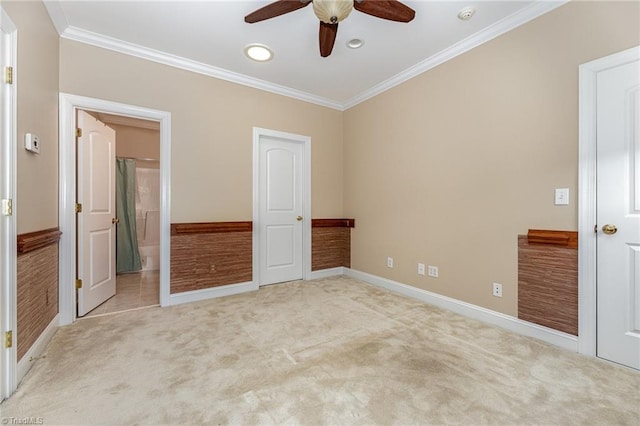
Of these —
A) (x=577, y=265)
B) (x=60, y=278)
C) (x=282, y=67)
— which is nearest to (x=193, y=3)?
(x=282, y=67)

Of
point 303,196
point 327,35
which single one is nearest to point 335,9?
point 327,35

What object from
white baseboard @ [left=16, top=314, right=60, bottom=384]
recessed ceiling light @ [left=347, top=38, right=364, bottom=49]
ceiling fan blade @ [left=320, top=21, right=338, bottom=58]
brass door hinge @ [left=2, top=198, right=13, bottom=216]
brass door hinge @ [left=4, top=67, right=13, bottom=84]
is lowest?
white baseboard @ [left=16, top=314, right=60, bottom=384]

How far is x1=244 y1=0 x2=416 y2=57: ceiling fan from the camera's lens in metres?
1.77

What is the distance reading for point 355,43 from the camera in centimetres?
270

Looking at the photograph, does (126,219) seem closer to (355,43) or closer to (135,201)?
(135,201)

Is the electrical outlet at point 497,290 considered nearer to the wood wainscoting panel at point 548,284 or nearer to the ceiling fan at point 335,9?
the wood wainscoting panel at point 548,284

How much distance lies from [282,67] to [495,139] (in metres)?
2.34

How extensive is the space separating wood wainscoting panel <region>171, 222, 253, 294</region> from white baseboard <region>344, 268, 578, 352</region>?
70.4 inches

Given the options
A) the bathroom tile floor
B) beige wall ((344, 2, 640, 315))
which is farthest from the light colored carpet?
beige wall ((344, 2, 640, 315))

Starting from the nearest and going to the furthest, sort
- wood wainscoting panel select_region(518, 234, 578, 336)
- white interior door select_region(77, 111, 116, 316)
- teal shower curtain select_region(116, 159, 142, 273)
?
wood wainscoting panel select_region(518, 234, 578, 336) → white interior door select_region(77, 111, 116, 316) → teal shower curtain select_region(116, 159, 142, 273)

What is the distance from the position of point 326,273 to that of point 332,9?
10.6ft

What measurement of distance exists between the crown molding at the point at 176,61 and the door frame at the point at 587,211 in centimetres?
291

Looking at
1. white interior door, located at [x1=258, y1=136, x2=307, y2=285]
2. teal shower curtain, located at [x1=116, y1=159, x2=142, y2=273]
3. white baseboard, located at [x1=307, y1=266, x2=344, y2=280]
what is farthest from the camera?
teal shower curtain, located at [x1=116, y1=159, x2=142, y2=273]

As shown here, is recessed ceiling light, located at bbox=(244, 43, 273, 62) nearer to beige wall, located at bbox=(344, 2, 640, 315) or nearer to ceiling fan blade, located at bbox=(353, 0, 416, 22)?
ceiling fan blade, located at bbox=(353, 0, 416, 22)
